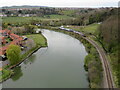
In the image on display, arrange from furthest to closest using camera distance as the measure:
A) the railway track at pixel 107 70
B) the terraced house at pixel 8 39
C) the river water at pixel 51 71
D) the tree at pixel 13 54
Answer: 1. the terraced house at pixel 8 39
2. the tree at pixel 13 54
3. the river water at pixel 51 71
4. the railway track at pixel 107 70

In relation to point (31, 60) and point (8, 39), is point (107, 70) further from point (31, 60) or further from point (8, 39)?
point (8, 39)

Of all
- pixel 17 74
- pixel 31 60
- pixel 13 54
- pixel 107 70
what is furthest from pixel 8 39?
pixel 107 70

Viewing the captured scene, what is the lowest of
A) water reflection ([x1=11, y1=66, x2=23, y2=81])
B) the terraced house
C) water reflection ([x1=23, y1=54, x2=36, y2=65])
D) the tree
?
water reflection ([x1=11, y1=66, x2=23, y2=81])

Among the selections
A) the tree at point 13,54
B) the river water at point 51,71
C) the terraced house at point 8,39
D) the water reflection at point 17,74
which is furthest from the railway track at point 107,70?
the terraced house at point 8,39

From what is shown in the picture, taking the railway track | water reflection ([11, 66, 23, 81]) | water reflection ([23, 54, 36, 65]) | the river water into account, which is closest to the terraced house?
water reflection ([23, 54, 36, 65])

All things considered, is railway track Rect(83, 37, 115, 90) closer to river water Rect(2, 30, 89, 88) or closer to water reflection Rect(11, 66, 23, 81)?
river water Rect(2, 30, 89, 88)

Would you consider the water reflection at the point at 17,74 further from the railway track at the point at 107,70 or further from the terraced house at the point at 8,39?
the railway track at the point at 107,70

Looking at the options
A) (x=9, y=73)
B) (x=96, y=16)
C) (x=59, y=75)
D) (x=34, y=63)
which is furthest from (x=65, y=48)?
(x=96, y=16)

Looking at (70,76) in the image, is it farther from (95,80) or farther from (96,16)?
(96,16)
